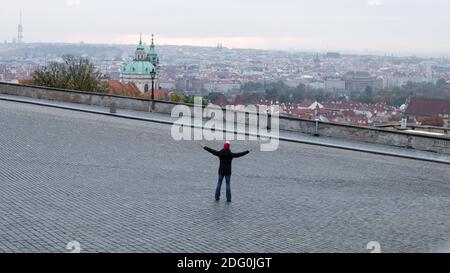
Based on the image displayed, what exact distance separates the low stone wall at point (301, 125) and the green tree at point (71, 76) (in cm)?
1016

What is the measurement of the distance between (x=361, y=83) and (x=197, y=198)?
55.4 metres

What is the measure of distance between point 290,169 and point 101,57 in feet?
304

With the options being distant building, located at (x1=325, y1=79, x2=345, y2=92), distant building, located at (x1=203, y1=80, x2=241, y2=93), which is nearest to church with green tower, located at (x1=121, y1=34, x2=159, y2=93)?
distant building, located at (x1=203, y1=80, x2=241, y2=93)

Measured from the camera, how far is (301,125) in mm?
27438

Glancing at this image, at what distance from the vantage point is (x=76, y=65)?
47.8 meters

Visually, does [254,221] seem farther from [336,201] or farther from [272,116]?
[272,116]

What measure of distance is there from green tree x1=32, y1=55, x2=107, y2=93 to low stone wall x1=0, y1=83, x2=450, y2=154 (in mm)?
10161

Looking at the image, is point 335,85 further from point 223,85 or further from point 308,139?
point 308,139

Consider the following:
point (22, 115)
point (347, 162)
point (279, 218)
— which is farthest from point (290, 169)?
point (22, 115)

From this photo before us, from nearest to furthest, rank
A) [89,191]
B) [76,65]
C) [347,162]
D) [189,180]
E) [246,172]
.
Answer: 1. [89,191]
2. [189,180]
3. [246,172]
4. [347,162]
5. [76,65]

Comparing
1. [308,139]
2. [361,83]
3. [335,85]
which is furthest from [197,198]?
[361,83]

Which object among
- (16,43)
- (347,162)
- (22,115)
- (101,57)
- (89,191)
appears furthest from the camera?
(16,43)

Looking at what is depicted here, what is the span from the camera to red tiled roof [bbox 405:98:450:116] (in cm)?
3838

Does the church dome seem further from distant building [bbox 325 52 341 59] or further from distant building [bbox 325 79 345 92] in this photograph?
distant building [bbox 325 79 345 92]
